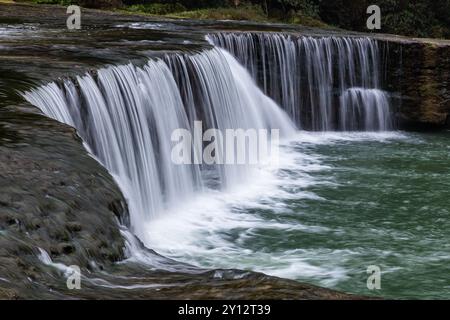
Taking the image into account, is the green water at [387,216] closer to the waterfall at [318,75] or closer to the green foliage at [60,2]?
the waterfall at [318,75]

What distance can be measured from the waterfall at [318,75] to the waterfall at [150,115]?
113 inches

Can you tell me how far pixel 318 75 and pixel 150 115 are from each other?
8366mm

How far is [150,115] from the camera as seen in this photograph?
10297 mm

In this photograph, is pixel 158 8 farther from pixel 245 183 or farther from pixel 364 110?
pixel 245 183

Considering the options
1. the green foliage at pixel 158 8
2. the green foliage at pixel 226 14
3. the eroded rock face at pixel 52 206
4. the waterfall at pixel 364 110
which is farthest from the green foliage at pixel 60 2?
the eroded rock face at pixel 52 206

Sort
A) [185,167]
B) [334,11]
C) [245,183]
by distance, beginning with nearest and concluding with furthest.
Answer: [185,167], [245,183], [334,11]

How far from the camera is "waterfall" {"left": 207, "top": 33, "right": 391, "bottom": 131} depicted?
16812 millimetres

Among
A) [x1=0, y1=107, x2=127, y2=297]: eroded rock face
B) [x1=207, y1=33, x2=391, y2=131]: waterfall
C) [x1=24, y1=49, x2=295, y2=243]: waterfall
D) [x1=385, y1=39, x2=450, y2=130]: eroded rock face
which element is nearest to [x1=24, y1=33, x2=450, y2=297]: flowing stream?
[x1=24, y1=49, x2=295, y2=243]: waterfall

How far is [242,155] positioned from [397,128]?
21.9ft

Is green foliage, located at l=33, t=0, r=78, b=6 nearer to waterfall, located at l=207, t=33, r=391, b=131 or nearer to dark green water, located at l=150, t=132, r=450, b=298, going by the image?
→ waterfall, located at l=207, t=33, r=391, b=131

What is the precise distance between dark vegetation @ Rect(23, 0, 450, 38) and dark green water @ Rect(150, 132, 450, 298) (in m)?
14.7

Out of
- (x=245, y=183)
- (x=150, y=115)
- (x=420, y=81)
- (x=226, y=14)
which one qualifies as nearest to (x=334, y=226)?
(x=245, y=183)

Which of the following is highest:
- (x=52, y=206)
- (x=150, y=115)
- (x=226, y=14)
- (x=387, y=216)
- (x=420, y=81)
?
(x=226, y=14)

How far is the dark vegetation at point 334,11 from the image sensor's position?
27359 millimetres
